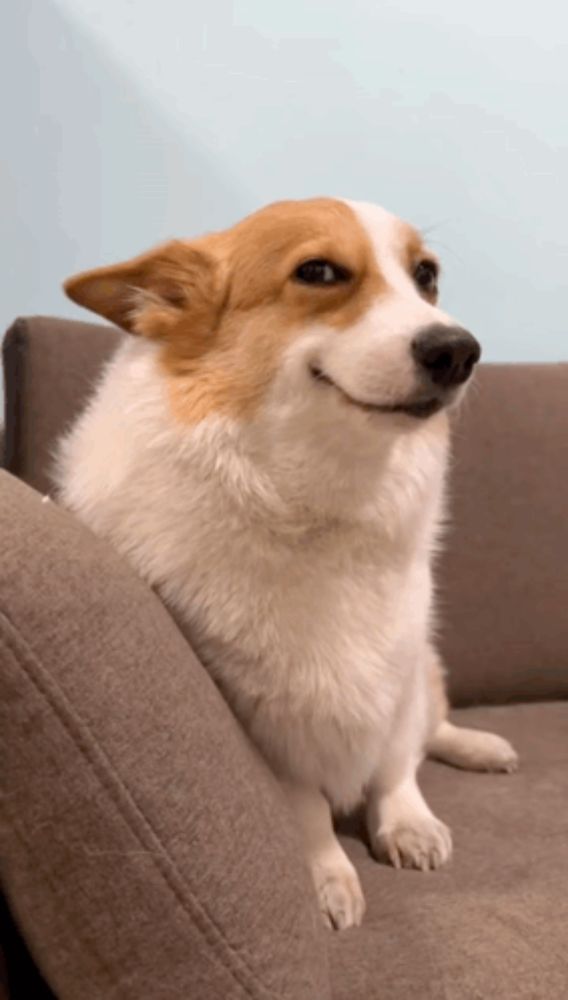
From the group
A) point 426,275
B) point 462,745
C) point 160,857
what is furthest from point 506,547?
point 160,857

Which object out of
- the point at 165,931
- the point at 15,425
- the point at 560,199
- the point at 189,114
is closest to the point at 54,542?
the point at 165,931

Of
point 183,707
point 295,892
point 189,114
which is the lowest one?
point 295,892

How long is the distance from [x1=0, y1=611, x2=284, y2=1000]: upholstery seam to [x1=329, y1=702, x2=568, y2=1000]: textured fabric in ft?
0.50

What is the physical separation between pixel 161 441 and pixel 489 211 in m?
1.19

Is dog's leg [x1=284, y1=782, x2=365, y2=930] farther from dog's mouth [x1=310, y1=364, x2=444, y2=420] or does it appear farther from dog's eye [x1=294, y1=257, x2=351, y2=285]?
dog's eye [x1=294, y1=257, x2=351, y2=285]

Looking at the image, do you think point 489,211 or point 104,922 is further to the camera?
point 489,211

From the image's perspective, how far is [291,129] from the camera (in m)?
1.67

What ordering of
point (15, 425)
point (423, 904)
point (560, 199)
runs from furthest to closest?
point (560, 199), point (15, 425), point (423, 904)

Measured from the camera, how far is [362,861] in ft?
3.11

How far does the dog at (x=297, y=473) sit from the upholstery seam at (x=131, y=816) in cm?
24

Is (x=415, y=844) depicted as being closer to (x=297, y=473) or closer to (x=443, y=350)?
(x=297, y=473)

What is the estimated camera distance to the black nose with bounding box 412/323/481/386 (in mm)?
793

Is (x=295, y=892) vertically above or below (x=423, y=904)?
above

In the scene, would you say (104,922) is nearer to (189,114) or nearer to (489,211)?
(189,114)
